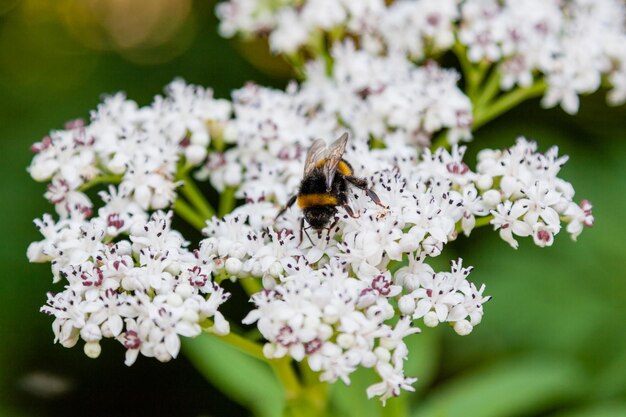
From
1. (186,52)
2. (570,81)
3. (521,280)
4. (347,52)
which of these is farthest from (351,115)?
(186,52)

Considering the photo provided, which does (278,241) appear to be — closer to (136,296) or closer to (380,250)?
(380,250)

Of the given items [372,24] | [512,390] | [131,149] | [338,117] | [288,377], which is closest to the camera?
[288,377]

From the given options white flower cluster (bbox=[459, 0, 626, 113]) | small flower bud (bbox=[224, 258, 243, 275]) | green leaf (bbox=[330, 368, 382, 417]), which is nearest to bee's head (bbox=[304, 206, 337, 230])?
small flower bud (bbox=[224, 258, 243, 275])

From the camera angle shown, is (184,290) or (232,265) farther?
(232,265)

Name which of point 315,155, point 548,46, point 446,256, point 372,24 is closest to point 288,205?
point 315,155

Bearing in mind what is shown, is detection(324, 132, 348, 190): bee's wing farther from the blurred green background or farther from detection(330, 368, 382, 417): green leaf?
detection(330, 368, 382, 417): green leaf

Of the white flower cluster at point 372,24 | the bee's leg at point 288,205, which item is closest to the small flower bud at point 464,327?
the bee's leg at point 288,205

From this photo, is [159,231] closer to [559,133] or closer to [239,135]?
[239,135]

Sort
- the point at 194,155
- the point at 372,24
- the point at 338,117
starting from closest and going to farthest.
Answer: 1. the point at 194,155
2. the point at 338,117
3. the point at 372,24
